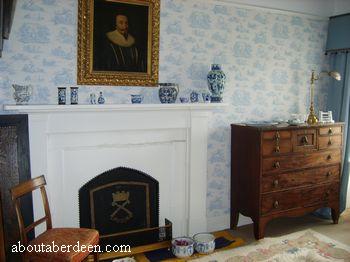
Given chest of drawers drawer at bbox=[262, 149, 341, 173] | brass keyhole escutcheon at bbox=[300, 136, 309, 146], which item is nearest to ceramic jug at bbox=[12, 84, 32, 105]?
chest of drawers drawer at bbox=[262, 149, 341, 173]

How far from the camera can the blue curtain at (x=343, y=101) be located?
4.38 metres

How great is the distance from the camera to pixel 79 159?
3193 millimetres

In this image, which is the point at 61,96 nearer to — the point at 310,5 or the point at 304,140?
the point at 304,140

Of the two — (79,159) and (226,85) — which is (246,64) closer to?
(226,85)

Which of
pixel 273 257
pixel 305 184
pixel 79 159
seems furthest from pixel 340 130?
pixel 79 159

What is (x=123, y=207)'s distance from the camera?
3.43 metres

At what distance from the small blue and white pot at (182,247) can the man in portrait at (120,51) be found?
5.60 feet

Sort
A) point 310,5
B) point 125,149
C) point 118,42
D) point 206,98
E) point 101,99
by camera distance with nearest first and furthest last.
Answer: point 101,99
point 118,42
point 125,149
point 206,98
point 310,5

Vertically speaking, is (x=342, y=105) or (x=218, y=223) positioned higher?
(x=342, y=105)

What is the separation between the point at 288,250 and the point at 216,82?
1.81m

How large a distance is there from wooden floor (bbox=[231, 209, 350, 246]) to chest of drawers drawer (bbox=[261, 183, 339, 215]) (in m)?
0.32

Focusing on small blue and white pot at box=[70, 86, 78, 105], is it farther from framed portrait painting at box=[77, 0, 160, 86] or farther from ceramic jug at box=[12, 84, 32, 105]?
ceramic jug at box=[12, 84, 32, 105]

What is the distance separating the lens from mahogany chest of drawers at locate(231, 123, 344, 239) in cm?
353

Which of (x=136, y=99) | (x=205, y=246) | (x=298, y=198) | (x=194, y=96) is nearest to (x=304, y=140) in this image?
(x=298, y=198)
